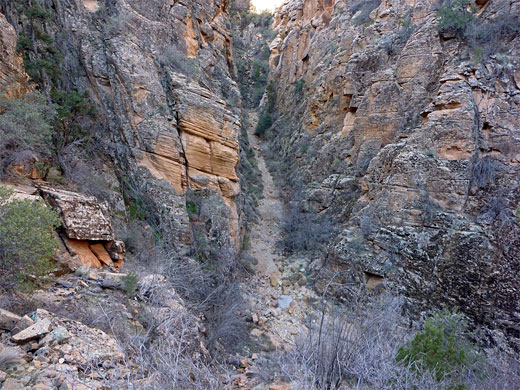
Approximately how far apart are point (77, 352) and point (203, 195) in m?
8.16

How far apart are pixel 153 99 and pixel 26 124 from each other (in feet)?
15.4

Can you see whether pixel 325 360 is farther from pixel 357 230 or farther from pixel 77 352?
pixel 357 230

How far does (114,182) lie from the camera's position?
8.77 metres

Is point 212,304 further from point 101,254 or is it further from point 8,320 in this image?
point 8,320

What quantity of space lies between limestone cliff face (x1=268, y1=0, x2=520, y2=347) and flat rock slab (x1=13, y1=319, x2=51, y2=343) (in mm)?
10453

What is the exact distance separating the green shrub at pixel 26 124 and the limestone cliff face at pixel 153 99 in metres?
2.35

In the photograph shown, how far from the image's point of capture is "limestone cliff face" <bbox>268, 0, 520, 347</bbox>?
9.35 metres

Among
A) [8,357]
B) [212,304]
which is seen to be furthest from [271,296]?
[8,357]

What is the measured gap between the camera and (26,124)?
6.40m

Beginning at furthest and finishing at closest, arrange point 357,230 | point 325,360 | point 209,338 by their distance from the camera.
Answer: point 357,230, point 209,338, point 325,360

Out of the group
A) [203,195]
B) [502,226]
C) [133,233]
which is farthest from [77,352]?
[502,226]

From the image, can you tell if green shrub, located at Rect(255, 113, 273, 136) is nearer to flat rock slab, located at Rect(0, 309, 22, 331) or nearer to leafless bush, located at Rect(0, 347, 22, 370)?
flat rock slab, located at Rect(0, 309, 22, 331)

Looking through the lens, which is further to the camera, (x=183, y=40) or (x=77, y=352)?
(x=183, y=40)

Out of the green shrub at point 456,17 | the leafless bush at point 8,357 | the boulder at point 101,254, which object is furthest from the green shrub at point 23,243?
the green shrub at point 456,17
